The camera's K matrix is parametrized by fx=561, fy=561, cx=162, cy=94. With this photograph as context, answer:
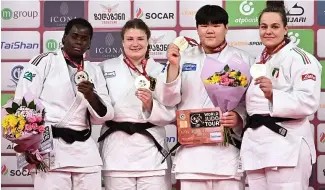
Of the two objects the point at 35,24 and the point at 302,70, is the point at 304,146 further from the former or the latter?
the point at 35,24

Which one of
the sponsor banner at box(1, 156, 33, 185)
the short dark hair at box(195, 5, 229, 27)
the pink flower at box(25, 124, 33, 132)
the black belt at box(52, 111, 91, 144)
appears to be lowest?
the sponsor banner at box(1, 156, 33, 185)

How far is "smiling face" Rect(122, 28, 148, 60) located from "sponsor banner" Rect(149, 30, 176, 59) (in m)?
0.88

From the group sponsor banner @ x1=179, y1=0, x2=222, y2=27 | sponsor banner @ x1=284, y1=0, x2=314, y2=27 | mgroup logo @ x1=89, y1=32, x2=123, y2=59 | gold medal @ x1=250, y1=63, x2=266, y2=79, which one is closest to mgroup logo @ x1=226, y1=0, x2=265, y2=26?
sponsor banner @ x1=179, y1=0, x2=222, y2=27

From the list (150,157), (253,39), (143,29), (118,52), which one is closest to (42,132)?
(150,157)

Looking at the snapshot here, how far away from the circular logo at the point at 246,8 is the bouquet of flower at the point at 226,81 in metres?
1.11

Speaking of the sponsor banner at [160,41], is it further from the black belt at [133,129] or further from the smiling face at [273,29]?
the smiling face at [273,29]

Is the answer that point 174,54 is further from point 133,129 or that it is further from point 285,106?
point 285,106

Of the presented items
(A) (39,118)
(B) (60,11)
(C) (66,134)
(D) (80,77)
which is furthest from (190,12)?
(A) (39,118)

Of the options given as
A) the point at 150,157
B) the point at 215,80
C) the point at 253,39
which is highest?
the point at 253,39

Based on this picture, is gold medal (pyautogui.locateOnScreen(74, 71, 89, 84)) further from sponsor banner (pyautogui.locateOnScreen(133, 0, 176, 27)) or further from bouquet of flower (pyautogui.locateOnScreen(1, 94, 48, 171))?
sponsor banner (pyautogui.locateOnScreen(133, 0, 176, 27))

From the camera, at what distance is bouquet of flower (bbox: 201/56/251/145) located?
3.75 meters

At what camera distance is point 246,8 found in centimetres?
497

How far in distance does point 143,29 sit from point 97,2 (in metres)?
1.07

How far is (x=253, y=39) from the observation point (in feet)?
16.2
